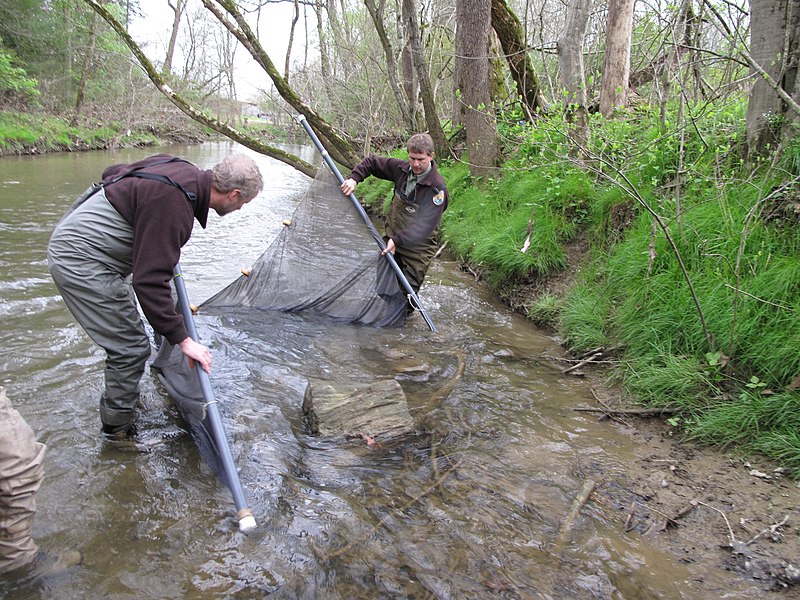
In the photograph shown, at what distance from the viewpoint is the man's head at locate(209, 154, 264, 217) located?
2.53m

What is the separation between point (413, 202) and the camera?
4836 mm

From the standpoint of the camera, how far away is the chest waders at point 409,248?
16.1 ft

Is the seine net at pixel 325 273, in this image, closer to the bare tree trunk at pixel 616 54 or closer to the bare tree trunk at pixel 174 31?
the bare tree trunk at pixel 616 54

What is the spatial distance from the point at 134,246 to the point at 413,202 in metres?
2.87

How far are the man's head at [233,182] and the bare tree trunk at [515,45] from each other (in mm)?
6583

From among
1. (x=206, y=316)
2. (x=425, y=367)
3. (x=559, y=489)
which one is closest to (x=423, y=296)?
(x=425, y=367)

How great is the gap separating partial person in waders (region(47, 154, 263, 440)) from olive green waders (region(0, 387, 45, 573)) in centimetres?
64

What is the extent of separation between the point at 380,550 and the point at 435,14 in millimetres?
12076

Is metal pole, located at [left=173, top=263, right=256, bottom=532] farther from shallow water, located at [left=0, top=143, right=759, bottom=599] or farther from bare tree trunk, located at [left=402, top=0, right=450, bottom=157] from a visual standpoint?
bare tree trunk, located at [left=402, top=0, right=450, bottom=157]

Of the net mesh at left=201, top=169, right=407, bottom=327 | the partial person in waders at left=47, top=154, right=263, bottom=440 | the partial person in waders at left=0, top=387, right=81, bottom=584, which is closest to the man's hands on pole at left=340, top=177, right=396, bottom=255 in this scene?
the net mesh at left=201, top=169, right=407, bottom=327

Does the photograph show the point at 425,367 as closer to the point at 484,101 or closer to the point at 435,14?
the point at 484,101

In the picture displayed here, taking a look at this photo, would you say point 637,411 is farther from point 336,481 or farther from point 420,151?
point 420,151

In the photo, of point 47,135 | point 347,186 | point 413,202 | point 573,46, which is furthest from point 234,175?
point 47,135

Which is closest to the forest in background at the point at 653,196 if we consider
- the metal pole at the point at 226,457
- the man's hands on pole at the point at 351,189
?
the man's hands on pole at the point at 351,189
